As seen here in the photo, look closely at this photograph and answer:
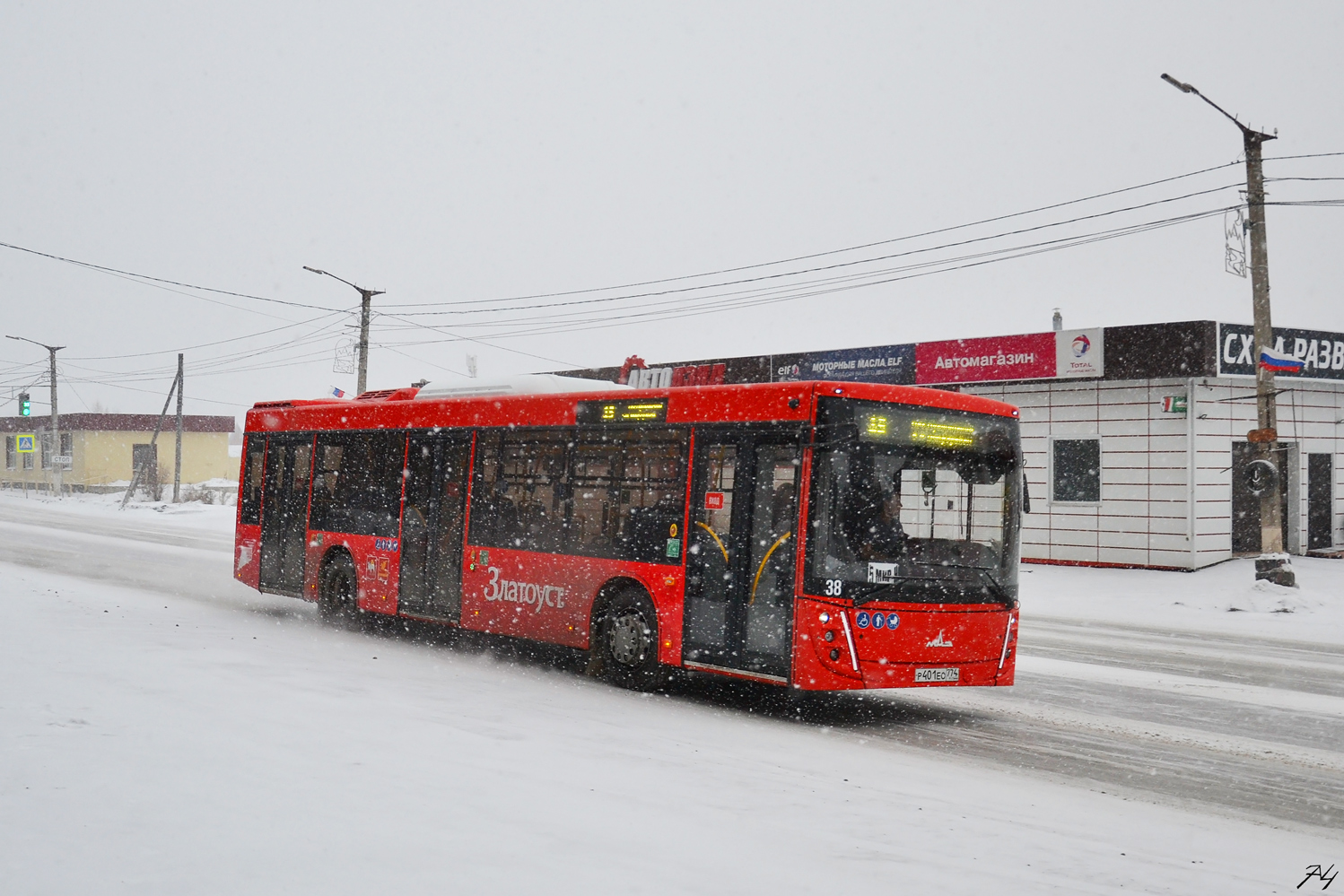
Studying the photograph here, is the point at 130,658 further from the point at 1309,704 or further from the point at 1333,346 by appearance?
the point at 1333,346

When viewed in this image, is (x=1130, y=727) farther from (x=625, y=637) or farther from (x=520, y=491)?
(x=520, y=491)

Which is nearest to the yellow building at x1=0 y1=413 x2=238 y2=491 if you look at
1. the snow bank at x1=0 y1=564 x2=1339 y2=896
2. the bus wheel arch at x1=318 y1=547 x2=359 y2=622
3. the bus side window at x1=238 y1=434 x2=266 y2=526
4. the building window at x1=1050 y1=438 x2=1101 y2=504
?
the building window at x1=1050 y1=438 x2=1101 y2=504

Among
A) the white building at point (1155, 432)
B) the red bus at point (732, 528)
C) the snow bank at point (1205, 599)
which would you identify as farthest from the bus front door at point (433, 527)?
the white building at point (1155, 432)

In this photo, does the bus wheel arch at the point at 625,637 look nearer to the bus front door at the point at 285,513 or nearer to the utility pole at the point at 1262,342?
the bus front door at the point at 285,513

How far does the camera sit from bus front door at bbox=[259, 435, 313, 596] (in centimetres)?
1570

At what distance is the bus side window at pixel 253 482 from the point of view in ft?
54.8

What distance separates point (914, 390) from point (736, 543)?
1921 mm

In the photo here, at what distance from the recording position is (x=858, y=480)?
30.4 feet

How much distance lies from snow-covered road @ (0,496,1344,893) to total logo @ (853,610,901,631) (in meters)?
0.84

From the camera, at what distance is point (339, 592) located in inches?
587

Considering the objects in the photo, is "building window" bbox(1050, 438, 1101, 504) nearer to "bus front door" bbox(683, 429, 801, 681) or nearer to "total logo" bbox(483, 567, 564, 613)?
"total logo" bbox(483, 567, 564, 613)

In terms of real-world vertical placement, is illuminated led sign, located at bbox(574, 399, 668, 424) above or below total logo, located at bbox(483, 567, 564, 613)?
above

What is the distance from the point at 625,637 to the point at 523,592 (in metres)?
1.69

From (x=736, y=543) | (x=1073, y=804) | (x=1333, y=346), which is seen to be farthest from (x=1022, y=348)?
(x=1073, y=804)
